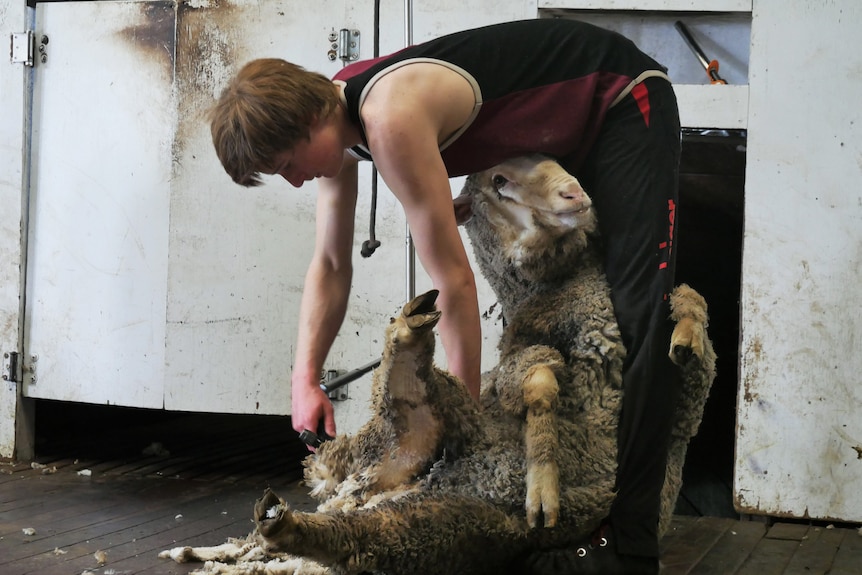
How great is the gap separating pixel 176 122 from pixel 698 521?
2228 millimetres

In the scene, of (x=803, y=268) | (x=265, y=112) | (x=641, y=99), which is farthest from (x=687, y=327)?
(x=803, y=268)

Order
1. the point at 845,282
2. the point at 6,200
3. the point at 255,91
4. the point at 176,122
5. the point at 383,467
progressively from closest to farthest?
the point at 255,91 → the point at 383,467 → the point at 845,282 → the point at 176,122 → the point at 6,200

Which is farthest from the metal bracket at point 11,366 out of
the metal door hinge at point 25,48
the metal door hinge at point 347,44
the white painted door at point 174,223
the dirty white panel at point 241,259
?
the metal door hinge at point 347,44

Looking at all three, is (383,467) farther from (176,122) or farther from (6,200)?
(6,200)

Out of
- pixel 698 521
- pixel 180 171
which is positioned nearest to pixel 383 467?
pixel 698 521

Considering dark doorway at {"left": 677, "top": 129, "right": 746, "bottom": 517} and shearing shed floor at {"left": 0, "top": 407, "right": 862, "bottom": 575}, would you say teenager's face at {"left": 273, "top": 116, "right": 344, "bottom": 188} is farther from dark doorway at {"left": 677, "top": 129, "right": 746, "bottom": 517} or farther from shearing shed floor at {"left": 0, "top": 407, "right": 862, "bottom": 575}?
dark doorway at {"left": 677, "top": 129, "right": 746, "bottom": 517}

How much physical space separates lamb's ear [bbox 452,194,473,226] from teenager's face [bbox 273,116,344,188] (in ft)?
1.11

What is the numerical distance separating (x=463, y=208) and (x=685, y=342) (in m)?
0.55

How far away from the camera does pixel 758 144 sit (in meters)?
2.75

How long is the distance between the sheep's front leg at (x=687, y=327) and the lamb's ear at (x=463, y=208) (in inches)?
18.4

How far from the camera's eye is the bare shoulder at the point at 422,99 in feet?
5.14

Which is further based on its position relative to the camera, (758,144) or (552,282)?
(758,144)

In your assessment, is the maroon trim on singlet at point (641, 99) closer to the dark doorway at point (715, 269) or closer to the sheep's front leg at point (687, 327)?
the sheep's front leg at point (687, 327)

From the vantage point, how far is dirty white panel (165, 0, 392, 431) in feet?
10.0
